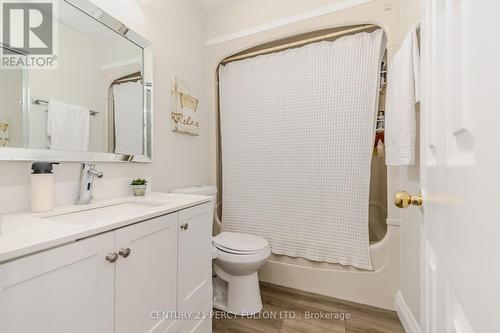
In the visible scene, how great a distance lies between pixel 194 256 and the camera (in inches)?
47.9

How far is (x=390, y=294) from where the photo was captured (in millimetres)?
1639

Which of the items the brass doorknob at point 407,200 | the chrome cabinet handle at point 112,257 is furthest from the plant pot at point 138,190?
the brass doorknob at point 407,200

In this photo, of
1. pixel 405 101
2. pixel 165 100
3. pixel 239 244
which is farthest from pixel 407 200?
pixel 165 100

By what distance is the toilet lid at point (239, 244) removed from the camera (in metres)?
1.59

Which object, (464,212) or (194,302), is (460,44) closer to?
(464,212)

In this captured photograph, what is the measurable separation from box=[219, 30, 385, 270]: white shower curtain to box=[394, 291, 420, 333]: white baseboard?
265 millimetres

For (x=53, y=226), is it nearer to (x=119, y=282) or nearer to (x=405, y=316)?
(x=119, y=282)

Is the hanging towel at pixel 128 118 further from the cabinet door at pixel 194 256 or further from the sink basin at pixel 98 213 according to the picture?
the cabinet door at pixel 194 256

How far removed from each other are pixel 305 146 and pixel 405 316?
1314 millimetres

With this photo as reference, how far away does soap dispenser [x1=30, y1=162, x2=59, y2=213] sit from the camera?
0.96 meters

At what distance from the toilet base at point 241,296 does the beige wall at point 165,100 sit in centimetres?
87

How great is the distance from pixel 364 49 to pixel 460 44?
162cm

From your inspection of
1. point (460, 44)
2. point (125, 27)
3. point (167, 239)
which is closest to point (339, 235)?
point (167, 239)

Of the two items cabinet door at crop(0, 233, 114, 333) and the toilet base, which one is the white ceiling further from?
the toilet base
